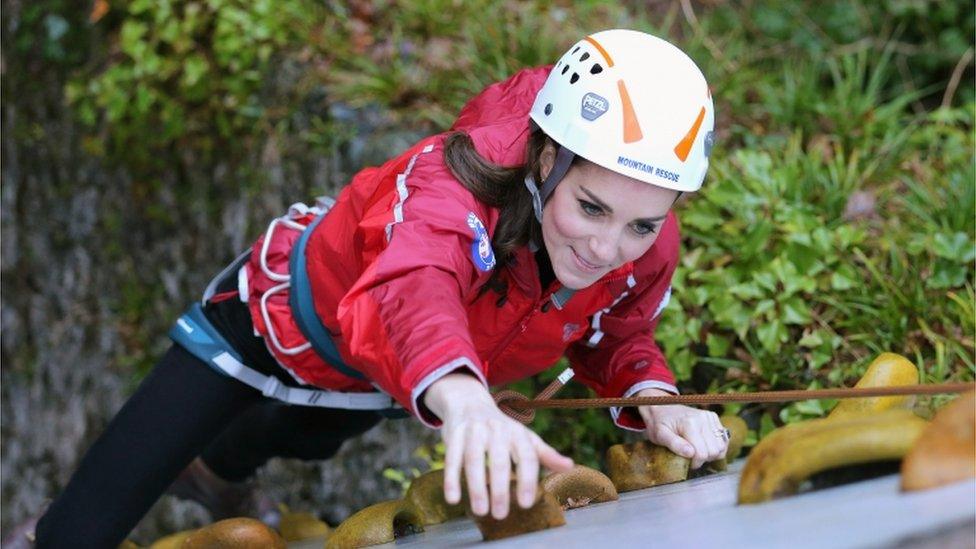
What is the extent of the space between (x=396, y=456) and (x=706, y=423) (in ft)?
7.93

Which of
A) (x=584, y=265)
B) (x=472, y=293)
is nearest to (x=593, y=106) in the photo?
(x=584, y=265)

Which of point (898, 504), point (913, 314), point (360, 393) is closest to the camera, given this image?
point (898, 504)

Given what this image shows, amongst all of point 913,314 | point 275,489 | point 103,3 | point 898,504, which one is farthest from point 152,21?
point 898,504

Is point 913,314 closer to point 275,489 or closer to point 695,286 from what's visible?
point 695,286

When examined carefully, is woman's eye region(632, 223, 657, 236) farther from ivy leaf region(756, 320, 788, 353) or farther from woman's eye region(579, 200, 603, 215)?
ivy leaf region(756, 320, 788, 353)

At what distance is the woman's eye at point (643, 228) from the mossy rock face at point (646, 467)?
707mm

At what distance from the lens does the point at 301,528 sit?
3.93m

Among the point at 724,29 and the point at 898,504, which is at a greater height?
the point at 898,504

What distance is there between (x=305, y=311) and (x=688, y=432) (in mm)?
1048

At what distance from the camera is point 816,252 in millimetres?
4316

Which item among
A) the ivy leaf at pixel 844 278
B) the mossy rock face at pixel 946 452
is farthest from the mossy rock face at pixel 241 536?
the ivy leaf at pixel 844 278

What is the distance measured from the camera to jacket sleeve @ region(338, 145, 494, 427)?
2.12 metres

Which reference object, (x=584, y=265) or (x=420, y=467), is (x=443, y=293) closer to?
(x=584, y=265)

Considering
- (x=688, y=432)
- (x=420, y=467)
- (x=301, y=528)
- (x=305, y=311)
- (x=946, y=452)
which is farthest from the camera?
(x=420, y=467)
